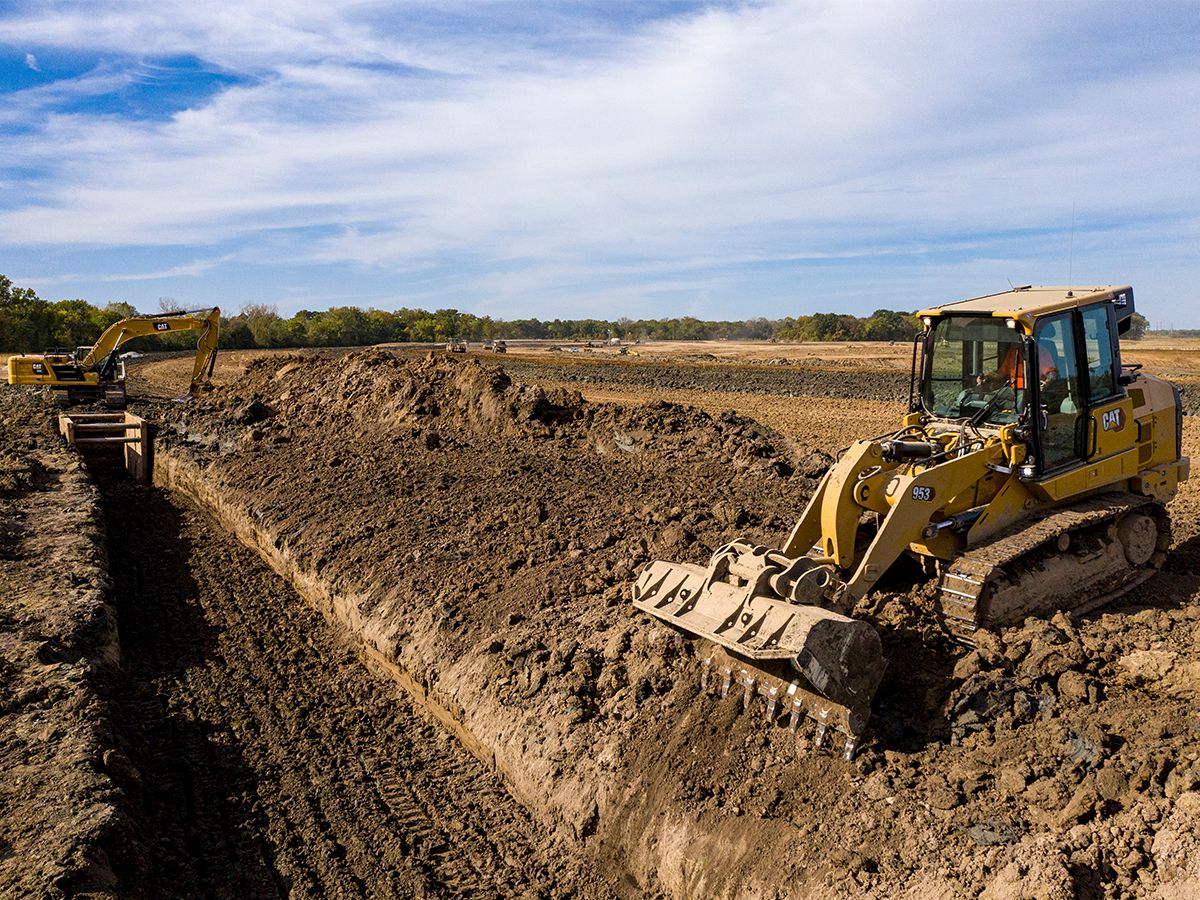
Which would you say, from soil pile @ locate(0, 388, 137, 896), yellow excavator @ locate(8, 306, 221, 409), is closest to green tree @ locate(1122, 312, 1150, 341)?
soil pile @ locate(0, 388, 137, 896)

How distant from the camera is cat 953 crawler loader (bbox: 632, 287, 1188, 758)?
608 cm

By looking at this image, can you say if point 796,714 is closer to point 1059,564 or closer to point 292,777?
point 1059,564

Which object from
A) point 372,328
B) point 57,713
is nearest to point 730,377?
point 57,713

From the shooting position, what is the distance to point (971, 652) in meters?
6.41

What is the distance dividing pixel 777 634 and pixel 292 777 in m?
3.88

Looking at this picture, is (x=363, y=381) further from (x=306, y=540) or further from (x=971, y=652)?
(x=971, y=652)

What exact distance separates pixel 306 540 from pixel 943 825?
8557mm

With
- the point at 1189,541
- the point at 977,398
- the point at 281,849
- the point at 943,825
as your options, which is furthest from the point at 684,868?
the point at 1189,541

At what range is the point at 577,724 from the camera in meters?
6.91

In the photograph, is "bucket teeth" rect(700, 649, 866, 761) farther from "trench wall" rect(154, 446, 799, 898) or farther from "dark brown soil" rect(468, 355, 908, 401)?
"dark brown soil" rect(468, 355, 908, 401)

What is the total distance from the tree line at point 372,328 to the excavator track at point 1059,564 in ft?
91.5

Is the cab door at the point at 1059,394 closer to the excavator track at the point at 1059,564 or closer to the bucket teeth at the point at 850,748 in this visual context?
the excavator track at the point at 1059,564

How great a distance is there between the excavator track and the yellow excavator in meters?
21.8

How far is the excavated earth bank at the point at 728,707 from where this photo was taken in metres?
4.99
